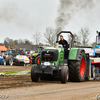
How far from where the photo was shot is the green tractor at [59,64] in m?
9.81

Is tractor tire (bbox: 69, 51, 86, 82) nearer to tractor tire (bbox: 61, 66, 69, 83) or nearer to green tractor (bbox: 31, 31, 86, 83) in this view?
green tractor (bbox: 31, 31, 86, 83)

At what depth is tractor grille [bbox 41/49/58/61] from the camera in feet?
33.1

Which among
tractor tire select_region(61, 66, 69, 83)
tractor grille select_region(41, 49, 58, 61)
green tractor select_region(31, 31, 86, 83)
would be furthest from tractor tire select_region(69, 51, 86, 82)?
tractor grille select_region(41, 49, 58, 61)

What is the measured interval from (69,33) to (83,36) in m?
31.6

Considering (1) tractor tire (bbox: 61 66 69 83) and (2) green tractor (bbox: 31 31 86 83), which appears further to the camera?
(2) green tractor (bbox: 31 31 86 83)

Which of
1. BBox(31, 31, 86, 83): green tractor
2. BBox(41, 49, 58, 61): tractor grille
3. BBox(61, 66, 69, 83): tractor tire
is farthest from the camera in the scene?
BBox(41, 49, 58, 61): tractor grille

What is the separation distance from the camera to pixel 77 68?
10273mm

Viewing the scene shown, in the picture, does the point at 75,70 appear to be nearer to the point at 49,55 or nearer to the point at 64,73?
the point at 64,73

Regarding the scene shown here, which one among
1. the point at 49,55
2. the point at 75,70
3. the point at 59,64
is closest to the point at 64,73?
the point at 59,64

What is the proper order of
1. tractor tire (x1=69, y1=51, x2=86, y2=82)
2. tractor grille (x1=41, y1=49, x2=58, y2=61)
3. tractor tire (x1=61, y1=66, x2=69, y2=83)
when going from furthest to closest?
tractor tire (x1=69, y1=51, x2=86, y2=82) < tractor grille (x1=41, y1=49, x2=58, y2=61) < tractor tire (x1=61, y1=66, x2=69, y2=83)

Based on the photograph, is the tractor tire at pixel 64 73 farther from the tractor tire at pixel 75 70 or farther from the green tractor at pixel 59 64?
the tractor tire at pixel 75 70

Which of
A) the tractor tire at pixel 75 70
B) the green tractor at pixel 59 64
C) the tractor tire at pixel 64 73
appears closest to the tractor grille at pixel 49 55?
the green tractor at pixel 59 64

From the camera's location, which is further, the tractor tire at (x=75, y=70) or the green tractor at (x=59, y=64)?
the tractor tire at (x=75, y=70)

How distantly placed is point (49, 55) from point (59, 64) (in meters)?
0.56
